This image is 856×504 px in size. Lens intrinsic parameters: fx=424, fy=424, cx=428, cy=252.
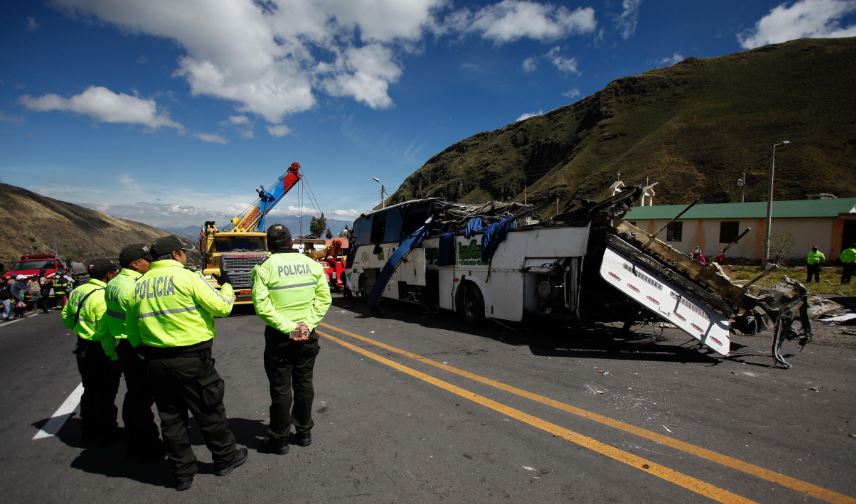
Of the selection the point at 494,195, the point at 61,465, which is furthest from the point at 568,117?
the point at 61,465

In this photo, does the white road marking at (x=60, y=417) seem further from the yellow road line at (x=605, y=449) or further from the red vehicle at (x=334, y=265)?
the red vehicle at (x=334, y=265)

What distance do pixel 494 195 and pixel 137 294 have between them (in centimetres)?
10639

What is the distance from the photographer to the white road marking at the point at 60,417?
4148mm

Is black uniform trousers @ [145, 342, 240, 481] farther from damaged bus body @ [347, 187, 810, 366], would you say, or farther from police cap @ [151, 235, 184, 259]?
damaged bus body @ [347, 187, 810, 366]

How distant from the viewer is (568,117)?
113 metres

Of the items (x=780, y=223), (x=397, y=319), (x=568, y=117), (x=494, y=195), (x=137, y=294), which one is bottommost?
(x=397, y=319)

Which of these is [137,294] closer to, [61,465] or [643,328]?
[61,465]

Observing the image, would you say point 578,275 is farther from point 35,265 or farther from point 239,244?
point 35,265

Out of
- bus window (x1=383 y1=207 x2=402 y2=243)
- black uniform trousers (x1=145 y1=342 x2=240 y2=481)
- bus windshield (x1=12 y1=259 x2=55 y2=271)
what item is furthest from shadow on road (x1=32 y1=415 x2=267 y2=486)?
bus windshield (x1=12 y1=259 x2=55 y2=271)

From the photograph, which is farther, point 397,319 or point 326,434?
point 397,319

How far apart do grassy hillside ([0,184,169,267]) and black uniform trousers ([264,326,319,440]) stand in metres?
58.1

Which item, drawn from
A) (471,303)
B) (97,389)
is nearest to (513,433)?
(97,389)

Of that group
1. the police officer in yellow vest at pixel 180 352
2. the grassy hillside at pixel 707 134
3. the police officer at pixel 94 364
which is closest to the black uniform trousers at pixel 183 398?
the police officer in yellow vest at pixel 180 352

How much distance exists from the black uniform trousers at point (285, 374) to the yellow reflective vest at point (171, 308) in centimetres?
49
